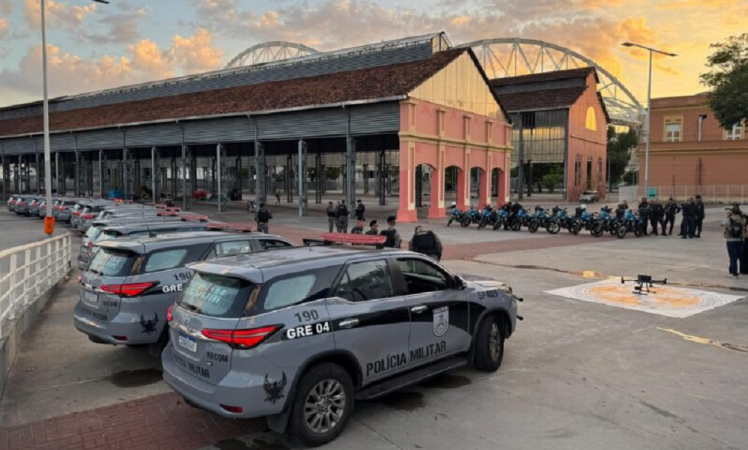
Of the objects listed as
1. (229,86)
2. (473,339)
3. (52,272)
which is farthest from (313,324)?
(229,86)

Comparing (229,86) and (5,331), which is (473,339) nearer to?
(5,331)

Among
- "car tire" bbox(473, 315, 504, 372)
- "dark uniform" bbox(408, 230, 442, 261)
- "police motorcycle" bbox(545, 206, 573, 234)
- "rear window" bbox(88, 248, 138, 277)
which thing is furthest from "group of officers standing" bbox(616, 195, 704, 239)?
"rear window" bbox(88, 248, 138, 277)

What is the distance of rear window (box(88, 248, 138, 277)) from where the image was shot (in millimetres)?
6816

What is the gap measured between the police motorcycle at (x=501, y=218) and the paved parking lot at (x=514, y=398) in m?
18.0

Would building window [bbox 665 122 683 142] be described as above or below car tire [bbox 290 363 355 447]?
above

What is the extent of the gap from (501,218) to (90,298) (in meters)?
23.5

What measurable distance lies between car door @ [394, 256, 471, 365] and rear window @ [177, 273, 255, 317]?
1705 millimetres

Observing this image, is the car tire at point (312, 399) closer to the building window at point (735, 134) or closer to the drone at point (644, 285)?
the drone at point (644, 285)

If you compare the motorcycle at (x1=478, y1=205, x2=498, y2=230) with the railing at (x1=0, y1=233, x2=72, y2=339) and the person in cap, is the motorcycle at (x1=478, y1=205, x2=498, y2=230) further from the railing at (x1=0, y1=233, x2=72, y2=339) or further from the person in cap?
the railing at (x1=0, y1=233, x2=72, y2=339)

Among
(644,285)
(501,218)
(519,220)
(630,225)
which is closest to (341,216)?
(501,218)

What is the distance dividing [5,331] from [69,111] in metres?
64.0

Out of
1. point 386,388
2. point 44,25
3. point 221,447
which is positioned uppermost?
point 44,25

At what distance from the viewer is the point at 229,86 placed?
48.0 metres

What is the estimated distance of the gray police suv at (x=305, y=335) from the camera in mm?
4500
